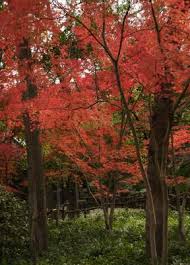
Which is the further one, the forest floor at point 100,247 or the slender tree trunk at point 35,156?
the slender tree trunk at point 35,156

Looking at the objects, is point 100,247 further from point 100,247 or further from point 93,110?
point 93,110

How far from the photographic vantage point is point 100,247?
12.9m

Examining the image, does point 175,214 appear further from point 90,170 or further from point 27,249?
point 27,249

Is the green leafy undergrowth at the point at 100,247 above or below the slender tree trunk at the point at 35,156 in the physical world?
below

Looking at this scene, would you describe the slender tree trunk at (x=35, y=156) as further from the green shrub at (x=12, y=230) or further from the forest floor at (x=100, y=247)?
the forest floor at (x=100, y=247)

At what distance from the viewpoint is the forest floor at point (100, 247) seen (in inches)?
452

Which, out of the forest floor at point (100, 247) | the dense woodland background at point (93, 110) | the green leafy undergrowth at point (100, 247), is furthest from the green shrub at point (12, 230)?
the green leafy undergrowth at point (100, 247)

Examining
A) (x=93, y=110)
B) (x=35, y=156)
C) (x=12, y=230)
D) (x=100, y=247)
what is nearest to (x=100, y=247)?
(x=100, y=247)

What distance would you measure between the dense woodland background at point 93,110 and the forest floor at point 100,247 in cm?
4

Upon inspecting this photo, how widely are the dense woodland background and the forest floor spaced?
0.04 m

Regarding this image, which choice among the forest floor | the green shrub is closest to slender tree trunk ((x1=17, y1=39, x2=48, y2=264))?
the green shrub

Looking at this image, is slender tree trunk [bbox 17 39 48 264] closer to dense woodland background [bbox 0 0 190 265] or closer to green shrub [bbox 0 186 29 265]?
dense woodland background [bbox 0 0 190 265]

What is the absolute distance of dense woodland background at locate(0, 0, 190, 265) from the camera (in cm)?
805

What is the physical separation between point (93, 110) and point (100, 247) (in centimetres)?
422
